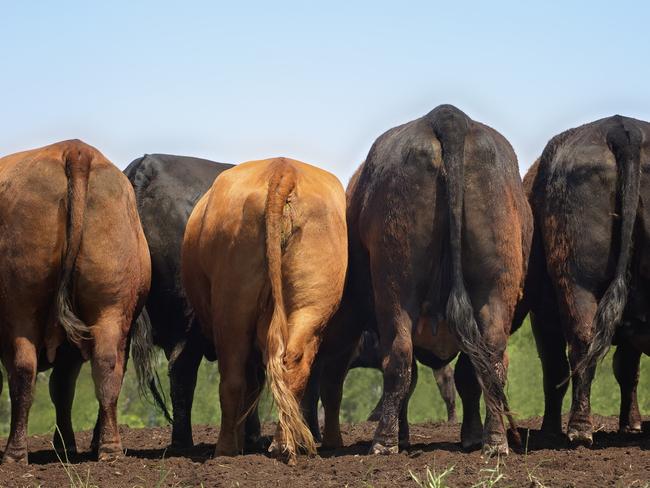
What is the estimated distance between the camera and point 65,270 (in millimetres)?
8078

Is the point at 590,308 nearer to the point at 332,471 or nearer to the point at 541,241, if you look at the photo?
the point at 541,241

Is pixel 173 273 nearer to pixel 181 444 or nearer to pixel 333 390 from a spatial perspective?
pixel 181 444

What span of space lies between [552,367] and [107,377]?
3.54 meters

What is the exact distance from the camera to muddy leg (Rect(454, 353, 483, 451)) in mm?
8711

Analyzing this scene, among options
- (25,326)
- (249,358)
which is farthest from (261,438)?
(25,326)

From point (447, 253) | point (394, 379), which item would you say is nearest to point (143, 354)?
point (394, 379)

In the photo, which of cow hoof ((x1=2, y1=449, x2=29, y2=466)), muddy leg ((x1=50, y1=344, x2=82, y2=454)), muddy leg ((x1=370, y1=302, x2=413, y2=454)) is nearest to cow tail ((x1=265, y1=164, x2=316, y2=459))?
muddy leg ((x1=370, y1=302, x2=413, y2=454))

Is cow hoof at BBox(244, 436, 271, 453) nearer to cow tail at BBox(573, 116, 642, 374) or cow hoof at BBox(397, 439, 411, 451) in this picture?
cow hoof at BBox(397, 439, 411, 451)

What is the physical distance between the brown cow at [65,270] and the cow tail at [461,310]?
7.28ft

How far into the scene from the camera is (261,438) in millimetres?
9859

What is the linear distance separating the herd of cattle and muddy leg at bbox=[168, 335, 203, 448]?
35.2 inches

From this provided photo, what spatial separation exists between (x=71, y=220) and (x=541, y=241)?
3.36m

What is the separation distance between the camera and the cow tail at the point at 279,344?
769 centimetres

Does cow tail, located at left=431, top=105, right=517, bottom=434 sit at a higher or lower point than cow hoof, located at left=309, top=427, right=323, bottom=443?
higher
